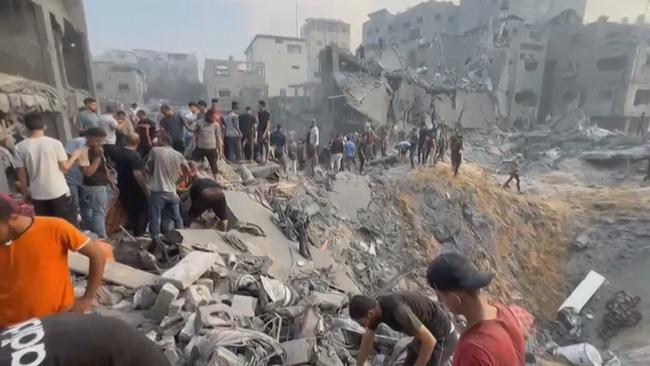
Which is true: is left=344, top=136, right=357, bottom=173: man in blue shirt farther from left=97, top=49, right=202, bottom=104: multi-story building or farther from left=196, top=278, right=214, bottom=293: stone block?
left=97, top=49, right=202, bottom=104: multi-story building

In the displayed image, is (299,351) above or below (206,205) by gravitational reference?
below

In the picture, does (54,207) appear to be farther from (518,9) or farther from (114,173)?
(518,9)

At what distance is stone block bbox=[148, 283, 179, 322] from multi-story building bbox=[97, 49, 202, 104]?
39.5 metres

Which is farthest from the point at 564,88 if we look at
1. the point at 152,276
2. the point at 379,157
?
the point at 152,276

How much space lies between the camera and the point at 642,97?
31891mm

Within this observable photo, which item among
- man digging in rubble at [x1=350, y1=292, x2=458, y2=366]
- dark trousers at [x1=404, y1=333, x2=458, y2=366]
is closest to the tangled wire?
dark trousers at [x1=404, y1=333, x2=458, y2=366]

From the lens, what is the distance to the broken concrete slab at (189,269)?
3.73m

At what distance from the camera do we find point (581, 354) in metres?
8.00

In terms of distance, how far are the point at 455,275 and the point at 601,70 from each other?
4090 centimetres

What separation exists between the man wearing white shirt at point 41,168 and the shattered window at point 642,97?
4075 cm

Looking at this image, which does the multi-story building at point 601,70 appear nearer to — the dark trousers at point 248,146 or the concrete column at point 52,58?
the dark trousers at point 248,146

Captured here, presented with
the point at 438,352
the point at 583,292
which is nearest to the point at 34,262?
the point at 438,352

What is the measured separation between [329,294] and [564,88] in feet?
130

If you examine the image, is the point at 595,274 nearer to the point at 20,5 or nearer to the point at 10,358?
the point at 10,358
